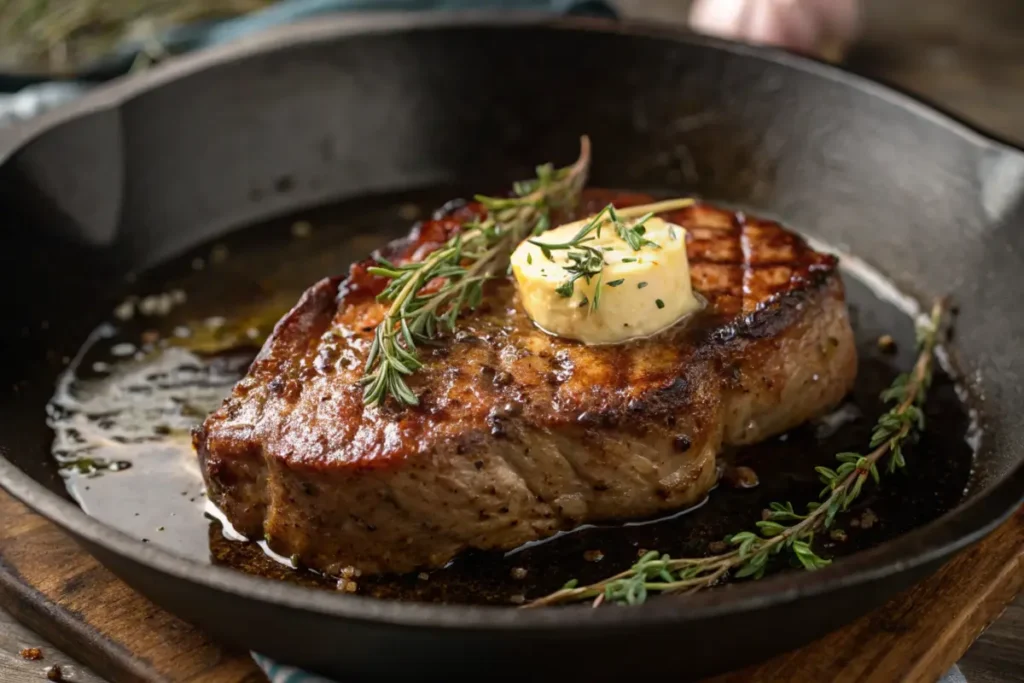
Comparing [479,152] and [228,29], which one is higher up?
[228,29]

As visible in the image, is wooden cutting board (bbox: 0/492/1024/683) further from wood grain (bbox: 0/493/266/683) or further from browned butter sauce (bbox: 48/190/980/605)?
browned butter sauce (bbox: 48/190/980/605)

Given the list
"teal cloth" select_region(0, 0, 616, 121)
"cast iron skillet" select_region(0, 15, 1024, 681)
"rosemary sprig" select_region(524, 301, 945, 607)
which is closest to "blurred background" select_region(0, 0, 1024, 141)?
"teal cloth" select_region(0, 0, 616, 121)

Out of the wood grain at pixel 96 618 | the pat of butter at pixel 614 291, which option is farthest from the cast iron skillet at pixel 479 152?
the pat of butter at pixel 614 291

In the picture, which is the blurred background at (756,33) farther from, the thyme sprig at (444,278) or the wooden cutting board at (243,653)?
the wooden cutting board at (243,653)

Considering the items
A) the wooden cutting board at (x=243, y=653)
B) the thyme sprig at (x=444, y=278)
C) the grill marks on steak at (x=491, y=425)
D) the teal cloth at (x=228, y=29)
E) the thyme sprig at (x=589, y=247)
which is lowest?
the wooden cutting board at (x=243, y=653)

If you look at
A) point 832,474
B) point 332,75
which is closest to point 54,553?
point 832,474

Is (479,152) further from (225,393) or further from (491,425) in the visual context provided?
(491,425)

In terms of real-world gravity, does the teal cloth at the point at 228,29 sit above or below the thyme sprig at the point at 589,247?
above

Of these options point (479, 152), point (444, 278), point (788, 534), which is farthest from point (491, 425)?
point (479, 152)
